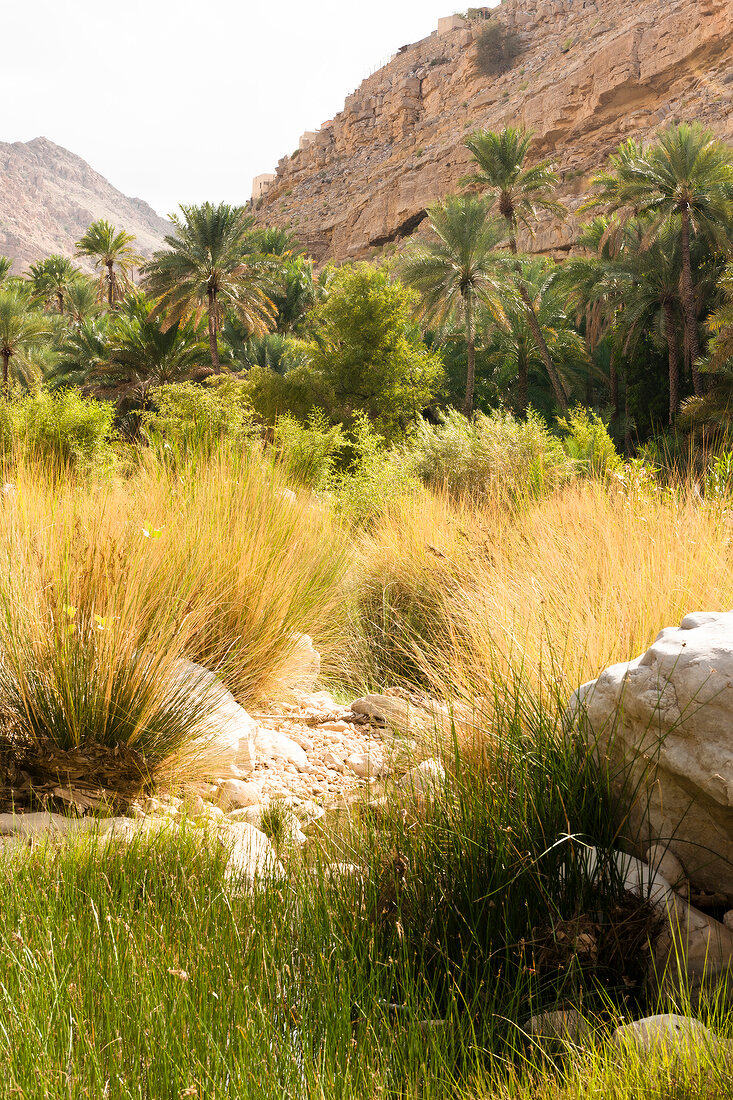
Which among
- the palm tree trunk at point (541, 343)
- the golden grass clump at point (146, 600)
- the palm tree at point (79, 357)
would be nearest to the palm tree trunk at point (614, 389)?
the palm tree trunk at point (541, 343)

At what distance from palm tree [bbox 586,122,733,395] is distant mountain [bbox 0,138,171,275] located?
8333 cm

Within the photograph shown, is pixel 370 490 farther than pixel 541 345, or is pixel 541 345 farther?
pixel 541 345

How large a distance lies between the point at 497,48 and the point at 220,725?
67.3 meters

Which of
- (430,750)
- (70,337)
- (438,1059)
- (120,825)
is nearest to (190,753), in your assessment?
(120,825)

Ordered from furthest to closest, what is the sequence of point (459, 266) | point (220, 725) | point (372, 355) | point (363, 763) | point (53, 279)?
point (53, 279)
point (372, 355)
point (459, 266)
point (363, 763)
point (220, 725)

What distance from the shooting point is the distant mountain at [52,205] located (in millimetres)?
97688

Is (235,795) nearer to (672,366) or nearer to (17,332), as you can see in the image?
(672,366)

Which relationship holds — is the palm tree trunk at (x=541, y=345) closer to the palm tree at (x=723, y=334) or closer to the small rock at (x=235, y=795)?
the palm tree at (x=723, y=334)

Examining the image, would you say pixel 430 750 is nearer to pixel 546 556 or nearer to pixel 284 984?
pixel 284 984

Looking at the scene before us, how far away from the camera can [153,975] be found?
1470mm

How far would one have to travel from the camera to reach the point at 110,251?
3684cm

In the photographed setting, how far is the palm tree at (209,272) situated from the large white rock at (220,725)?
2259cm

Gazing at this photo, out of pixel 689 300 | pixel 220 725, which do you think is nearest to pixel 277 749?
pixel 220 725

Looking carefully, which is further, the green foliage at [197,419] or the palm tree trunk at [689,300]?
the palm tree trunk at [689,300]
